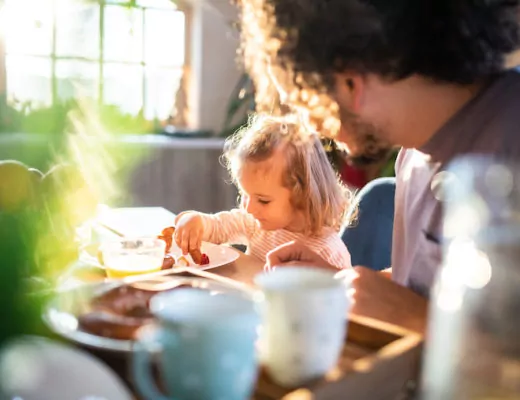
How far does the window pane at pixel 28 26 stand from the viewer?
3.30 meters

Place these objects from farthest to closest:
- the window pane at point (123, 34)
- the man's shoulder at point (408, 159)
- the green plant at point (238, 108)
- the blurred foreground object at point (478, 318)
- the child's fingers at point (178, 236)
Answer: the green plant at point (238, 108) → the window pane at point (123, 34) → the child's fingers at point (178, 236) → the man's shoulder at point (408, 159) → the blurred foreground object at point (478, 318)

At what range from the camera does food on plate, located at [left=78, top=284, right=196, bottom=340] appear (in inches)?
24.2

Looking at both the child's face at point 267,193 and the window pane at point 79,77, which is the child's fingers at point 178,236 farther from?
the window pane at point 79,77

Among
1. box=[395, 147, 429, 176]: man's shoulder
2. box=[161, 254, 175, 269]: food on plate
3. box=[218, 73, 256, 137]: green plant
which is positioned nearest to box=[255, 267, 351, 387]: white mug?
box=[161, 254, 175, 269]: food on plate

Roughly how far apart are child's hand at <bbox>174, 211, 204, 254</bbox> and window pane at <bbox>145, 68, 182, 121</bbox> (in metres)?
2.41

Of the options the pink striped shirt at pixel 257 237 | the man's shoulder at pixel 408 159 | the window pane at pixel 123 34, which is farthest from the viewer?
the window pane at pixel 123 34

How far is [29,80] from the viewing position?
3.44 meters

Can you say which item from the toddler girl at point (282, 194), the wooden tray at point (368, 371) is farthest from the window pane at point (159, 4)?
the wooden tray at point (368, 371)

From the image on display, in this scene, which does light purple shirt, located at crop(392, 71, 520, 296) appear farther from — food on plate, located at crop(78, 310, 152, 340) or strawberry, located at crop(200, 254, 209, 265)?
food on plate, located at crop(78, 310, 152, 340)

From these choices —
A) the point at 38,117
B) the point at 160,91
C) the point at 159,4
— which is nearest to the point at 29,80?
the point at 38,117

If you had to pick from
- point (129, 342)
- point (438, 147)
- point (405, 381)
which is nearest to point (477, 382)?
point (405, 381)

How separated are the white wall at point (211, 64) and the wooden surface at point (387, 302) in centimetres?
296

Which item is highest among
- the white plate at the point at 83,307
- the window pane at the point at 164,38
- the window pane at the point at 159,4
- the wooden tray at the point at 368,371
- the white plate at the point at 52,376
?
the window pane at the point at 159,4

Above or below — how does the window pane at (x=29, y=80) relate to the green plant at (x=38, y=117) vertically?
above
